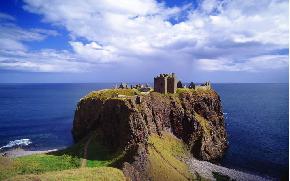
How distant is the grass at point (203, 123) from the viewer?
10307 cm

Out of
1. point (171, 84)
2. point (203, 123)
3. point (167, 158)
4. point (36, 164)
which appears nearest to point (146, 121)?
point (167, 158)

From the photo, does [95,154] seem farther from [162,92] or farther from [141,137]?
[162,92]

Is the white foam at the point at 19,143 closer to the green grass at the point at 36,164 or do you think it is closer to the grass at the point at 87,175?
the green grass at the point at 36,164

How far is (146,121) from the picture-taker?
8694 cm

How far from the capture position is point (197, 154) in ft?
318

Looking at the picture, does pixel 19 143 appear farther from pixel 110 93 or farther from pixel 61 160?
pixel 61 160

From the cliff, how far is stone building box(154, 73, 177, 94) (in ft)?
8.29

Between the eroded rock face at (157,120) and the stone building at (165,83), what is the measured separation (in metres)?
2.74

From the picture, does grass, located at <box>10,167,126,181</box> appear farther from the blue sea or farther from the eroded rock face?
the blue sea

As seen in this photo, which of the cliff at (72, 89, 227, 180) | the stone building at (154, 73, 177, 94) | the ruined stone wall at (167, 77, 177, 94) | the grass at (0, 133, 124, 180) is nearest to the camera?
the grass at (0, 133, 124, 180)

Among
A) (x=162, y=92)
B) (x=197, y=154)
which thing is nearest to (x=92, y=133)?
(x=162, y=92)

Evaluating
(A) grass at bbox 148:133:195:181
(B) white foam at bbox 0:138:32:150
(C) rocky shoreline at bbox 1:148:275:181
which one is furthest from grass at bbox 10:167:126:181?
(B) white foam at bbox 0:138:32:150

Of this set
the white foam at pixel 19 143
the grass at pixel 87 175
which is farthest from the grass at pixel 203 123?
the white foam at pixel 19 143

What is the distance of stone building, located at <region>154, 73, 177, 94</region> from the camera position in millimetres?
101812
